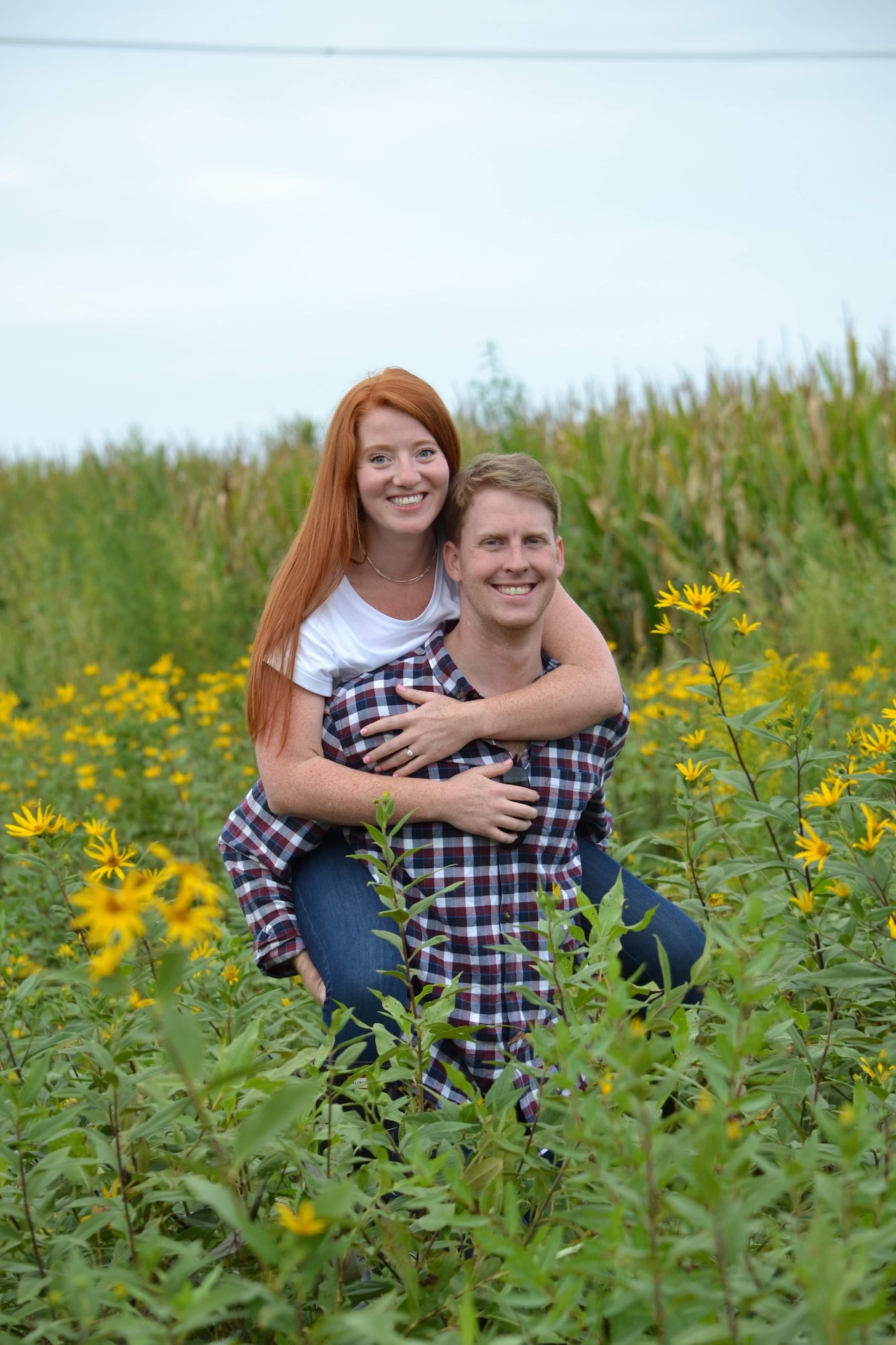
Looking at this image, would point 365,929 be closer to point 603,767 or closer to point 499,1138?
point 603,767

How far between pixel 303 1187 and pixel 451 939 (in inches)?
34.6

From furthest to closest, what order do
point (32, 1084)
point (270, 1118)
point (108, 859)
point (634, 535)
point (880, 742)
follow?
point (634, 535), point (880, 742), point (108, 859), point (32, 1084), point (270, 1118)

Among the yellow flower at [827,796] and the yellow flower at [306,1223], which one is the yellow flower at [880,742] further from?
the yellow flower at [306,1223]

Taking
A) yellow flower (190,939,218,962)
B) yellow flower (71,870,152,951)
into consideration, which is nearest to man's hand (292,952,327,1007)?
yellow flower (190,939,218,962)

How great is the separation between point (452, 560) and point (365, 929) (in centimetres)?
80

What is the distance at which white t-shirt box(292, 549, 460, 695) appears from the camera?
2.48m

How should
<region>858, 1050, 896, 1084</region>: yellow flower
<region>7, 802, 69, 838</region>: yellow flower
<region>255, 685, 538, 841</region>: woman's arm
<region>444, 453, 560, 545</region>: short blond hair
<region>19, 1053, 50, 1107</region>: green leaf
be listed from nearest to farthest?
<region>19, 1053, 50, 1107</region>: green leaf
<region>858, 1050, 896, 1084</region>: yellow flower
<region>7, 802, 69, 838</region>: yellow flower
<region>255, 685, 538, 841</region>: woman's arm
<region>444, 453, 560, 545</region>: short blond hair

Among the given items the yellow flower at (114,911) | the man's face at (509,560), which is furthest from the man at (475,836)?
the yellow flower at (114,911)

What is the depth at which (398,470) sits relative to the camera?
8.37ft

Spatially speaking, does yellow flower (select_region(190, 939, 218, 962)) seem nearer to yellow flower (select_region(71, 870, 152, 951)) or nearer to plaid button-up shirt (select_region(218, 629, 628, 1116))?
plaid button-up shirt (select_region(218, 629, 628, 1116))

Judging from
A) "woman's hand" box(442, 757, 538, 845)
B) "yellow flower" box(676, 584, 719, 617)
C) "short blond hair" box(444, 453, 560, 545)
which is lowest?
"woman's hand" box(442, 757, 538, 845)

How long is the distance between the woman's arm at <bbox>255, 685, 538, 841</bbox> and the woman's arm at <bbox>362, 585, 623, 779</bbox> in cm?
7

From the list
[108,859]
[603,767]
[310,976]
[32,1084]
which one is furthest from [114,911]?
[603,767]

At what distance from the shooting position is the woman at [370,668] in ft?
7.51
